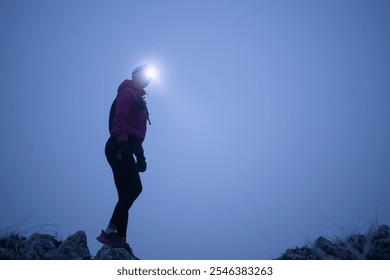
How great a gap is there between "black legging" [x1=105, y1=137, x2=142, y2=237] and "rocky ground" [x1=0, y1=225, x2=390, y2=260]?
0.52 m

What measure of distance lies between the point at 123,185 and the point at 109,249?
1.08 m

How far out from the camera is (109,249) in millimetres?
3912

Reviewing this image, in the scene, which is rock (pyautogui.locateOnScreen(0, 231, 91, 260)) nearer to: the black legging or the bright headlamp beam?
the black legging

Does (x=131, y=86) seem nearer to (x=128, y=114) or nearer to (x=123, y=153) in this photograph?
(x=128, y=114)

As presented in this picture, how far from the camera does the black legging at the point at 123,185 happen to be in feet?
14.5

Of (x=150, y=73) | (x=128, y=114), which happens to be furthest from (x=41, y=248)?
(x=150, y=73)

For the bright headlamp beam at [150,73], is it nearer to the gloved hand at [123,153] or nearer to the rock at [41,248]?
the gloved hand at [123,153]

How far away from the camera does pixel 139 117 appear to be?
5.21 meters

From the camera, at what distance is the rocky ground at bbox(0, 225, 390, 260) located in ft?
11.8

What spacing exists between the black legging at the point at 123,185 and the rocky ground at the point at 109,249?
0.52m

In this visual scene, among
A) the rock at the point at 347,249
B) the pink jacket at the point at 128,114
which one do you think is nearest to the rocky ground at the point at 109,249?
the rock at the point at 347,249

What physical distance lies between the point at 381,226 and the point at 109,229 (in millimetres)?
4415
